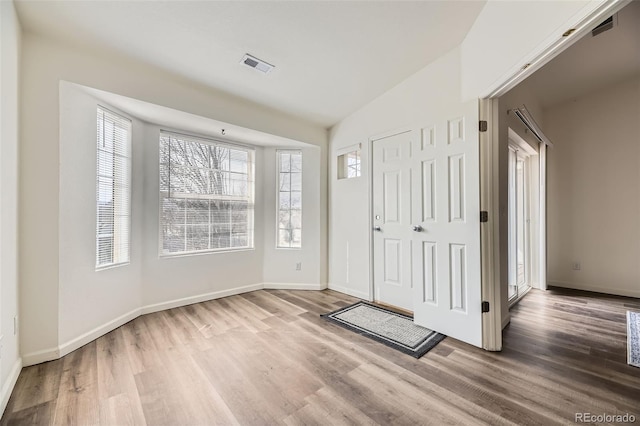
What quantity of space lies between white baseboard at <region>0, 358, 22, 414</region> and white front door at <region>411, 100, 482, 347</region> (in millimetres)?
3042

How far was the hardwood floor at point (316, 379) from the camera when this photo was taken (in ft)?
4.76

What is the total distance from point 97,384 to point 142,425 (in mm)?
643

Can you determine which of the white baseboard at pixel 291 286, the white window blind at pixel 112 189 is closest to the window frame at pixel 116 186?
the white window blind at pixel 112 189

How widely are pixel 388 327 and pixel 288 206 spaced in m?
2.22

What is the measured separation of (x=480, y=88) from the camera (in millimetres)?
2131

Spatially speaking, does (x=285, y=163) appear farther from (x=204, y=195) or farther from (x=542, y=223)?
(x=542, y=223)

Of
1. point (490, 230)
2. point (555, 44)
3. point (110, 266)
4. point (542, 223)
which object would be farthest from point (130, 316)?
point (542, 223)

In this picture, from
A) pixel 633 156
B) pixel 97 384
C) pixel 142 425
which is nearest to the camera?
pixel 142 425

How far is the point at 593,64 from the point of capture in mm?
3016

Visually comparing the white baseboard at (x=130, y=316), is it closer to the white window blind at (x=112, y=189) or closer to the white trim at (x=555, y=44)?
the white window blind at (x=112, y=189)

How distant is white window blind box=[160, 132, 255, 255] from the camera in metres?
3.12

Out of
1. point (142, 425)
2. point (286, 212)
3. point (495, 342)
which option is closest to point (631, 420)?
point (495, 342)

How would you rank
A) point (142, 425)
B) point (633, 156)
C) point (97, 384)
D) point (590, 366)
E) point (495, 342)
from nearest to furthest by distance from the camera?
point (142, 425) < point (97, 384) < point (590, 366) < point (495, 342) < point (633, 156)

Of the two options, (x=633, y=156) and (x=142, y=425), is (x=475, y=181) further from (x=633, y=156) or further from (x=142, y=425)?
(x=633, y=156)
